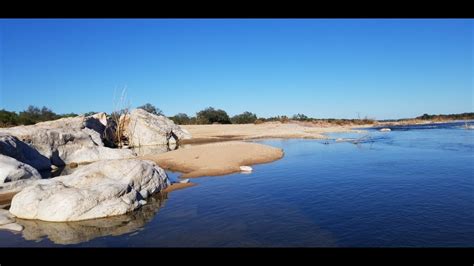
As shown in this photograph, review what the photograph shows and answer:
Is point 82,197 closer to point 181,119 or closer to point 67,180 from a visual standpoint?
point 67,180

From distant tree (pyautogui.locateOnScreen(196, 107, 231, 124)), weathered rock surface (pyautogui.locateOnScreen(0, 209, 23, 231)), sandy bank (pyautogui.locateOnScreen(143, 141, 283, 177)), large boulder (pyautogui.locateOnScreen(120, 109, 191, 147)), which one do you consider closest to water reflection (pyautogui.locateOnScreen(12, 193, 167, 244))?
weathered rock surface (pyautogui.locateOnScreen(0, 209, 23, 231))

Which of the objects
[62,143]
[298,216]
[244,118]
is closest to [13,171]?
[62,143]

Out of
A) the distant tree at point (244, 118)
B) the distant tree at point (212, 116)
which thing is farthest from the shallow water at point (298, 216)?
the distant tree at point (244, 118)

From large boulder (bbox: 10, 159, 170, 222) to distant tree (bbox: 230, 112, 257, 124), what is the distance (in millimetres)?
73264

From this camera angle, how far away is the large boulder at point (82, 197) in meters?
10.1

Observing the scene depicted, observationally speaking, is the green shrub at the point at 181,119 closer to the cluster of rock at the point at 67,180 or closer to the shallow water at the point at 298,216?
the cluster of rock at the point at 67,180

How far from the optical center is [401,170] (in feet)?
54.5

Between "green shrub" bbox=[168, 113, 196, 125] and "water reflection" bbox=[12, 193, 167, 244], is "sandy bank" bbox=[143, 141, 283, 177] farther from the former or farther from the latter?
"green shrub" bbox=[168, 113, 196, 125]

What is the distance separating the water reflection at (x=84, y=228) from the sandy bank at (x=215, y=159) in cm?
685

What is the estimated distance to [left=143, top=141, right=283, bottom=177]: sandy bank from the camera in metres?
17.9

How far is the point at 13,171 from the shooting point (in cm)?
1422
